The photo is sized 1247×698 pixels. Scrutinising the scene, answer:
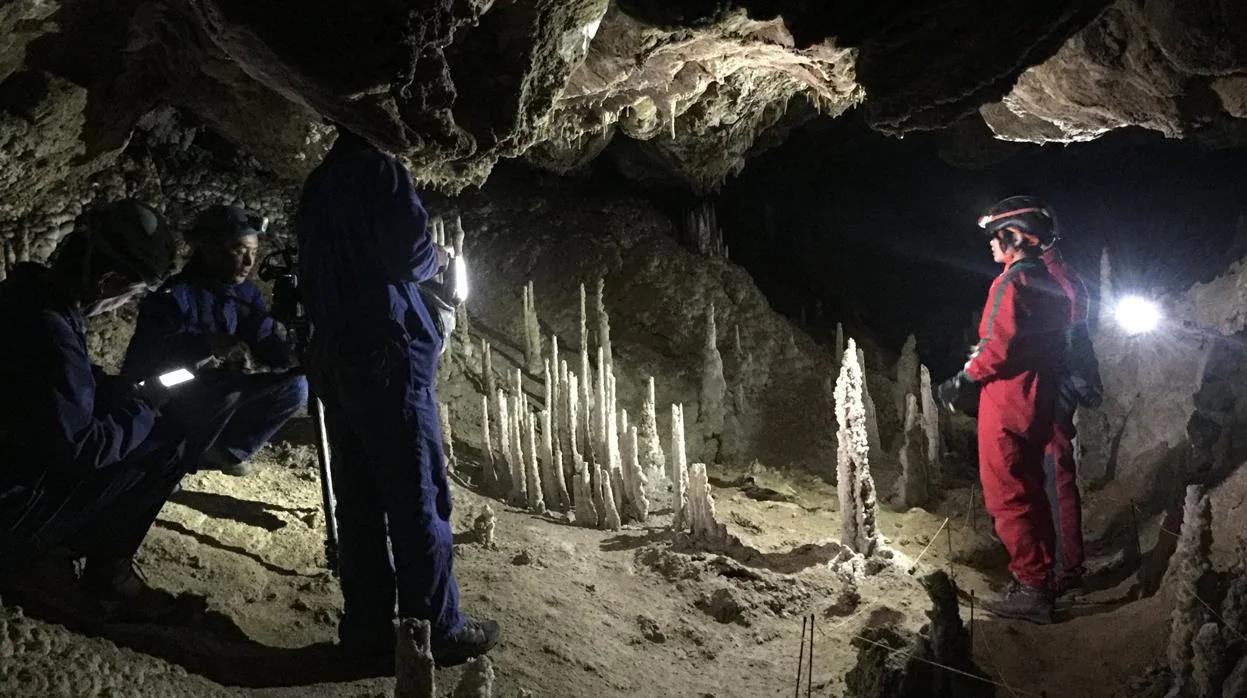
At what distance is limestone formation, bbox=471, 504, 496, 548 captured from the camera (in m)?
4.28

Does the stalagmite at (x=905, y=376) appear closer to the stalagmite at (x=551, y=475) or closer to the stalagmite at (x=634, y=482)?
the stalagmite at (x=634, y=482)

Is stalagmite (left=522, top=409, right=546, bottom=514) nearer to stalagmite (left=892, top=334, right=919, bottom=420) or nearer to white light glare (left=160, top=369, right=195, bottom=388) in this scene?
white light glare (left=160, top=369, right=195, bottom=388)

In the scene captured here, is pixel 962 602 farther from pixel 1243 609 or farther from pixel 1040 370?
pixel 1243 609

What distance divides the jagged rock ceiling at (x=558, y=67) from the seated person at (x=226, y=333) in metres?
0.72

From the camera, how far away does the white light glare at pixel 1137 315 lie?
6.14m

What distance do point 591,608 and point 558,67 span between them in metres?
2.56

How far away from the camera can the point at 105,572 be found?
2889mm

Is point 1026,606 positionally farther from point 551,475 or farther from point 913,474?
point 551,475

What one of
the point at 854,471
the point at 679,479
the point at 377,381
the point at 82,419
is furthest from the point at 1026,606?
the point at 82,419

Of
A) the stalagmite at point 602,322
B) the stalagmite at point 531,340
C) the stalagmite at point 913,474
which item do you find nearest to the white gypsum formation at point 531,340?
the stalagmite at point 531,340

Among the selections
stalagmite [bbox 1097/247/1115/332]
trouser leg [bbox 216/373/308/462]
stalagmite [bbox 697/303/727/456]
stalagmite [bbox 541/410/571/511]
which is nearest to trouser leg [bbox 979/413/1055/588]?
stalagmite [bbox 541/410/571/511]

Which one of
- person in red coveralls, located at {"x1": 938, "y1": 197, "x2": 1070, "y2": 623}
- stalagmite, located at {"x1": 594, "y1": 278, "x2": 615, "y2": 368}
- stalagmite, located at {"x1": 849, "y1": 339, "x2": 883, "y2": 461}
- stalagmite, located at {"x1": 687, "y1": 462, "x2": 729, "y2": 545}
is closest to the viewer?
person in red coveralls, located at {"x1": 938, "y1": 197, "x2": 1070, "y2": 623}

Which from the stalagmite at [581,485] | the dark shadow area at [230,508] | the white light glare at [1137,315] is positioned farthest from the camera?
the white light glare at [1137,315]

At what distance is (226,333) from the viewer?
139 inches
